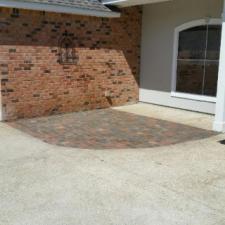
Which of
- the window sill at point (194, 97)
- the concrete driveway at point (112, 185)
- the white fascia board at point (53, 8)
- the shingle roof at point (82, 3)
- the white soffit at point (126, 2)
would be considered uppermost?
the white soffit at point (126, 2)

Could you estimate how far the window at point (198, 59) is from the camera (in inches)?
388

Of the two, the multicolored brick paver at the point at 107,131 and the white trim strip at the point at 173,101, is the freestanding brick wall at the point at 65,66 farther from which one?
the multicolored brick paver at the point at 107,131

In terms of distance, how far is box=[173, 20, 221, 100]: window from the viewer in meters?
9.87

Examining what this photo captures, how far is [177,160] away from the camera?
6.01 m

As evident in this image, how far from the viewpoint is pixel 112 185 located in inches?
193

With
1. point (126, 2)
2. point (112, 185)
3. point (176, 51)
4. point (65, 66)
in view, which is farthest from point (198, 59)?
point (112, 185)

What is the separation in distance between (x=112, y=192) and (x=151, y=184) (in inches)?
24.0

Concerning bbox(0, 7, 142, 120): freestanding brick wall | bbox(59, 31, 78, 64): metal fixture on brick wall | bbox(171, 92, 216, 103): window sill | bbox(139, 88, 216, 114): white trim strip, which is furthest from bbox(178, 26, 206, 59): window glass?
bbox(59, 31, 78, 64): metal fixture on brick wall

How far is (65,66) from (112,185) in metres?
5.77

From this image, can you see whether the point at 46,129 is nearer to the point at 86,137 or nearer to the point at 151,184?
the point at 86,137

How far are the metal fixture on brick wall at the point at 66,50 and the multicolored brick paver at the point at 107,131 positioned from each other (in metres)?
1.52

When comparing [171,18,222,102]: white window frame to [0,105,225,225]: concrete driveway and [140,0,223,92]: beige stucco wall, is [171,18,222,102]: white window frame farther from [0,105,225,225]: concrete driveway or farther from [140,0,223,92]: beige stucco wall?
[0,105,225,225]: concrete driveway

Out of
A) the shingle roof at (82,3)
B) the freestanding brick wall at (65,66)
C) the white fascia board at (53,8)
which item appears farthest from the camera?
the shingle roof at (82,3)

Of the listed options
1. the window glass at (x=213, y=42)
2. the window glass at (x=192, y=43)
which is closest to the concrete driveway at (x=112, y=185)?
the window glass at (x=213, y=42)
